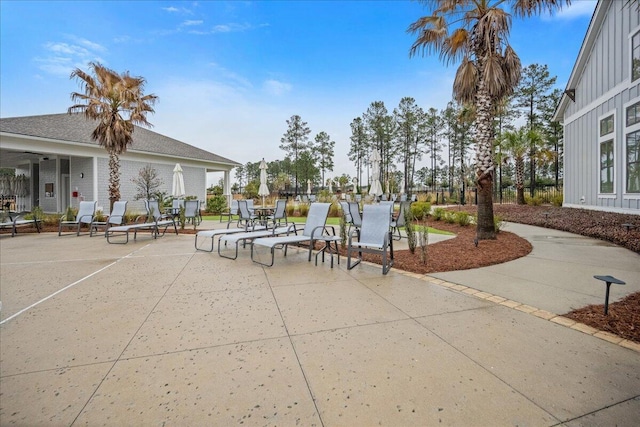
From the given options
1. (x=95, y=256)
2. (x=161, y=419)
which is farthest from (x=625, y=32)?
(x=95, y=256)

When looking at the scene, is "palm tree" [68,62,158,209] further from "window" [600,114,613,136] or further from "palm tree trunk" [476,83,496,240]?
"window" [600,114,613,136]

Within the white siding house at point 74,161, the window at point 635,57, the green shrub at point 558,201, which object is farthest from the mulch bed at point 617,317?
the white siding house at point 74,161

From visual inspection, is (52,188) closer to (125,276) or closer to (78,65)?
(78,65)

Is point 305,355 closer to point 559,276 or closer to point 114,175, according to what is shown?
point 559,276

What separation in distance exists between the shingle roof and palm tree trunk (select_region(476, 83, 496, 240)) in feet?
54.3

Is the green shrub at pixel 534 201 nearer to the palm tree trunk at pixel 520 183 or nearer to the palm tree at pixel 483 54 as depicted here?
the palm tree trunk at pixel 520 183

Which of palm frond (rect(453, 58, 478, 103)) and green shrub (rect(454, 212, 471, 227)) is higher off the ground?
palm frond (rect(453, 58, 478, 103))

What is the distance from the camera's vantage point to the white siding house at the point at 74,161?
43.4ft

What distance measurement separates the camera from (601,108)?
10188 millimetres

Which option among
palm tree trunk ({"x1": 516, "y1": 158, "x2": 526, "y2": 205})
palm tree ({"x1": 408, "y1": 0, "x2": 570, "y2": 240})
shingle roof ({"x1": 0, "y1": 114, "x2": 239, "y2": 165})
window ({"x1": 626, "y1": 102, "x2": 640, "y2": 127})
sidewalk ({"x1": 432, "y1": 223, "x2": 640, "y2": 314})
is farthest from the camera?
palm tree trunk ({"x1": 516, "y1": 158, "x2": 526, "y2": 205})

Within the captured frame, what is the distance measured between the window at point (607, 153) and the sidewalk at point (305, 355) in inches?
294

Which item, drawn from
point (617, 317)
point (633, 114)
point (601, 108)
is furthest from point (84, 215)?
point (601, 108)

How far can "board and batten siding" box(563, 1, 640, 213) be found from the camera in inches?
348

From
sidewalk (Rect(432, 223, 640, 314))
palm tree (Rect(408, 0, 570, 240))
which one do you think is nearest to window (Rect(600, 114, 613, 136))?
palm tree (Rect(408, 0, 570, 240))
